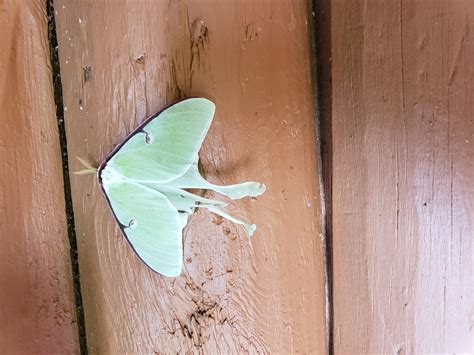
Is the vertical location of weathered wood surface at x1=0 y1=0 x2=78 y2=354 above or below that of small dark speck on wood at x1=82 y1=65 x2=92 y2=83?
below

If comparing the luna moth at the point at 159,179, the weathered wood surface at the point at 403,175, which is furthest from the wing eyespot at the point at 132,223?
the weathered wood surface at the point at 403,175

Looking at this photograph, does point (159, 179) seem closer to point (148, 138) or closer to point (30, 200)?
point (148, 138)

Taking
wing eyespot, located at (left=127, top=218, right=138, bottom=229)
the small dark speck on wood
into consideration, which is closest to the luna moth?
wing eyespot, located at (left=127, top=218, right=138, bottom=229)

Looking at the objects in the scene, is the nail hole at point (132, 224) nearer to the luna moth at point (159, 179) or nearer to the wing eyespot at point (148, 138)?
the luna moth at point (159, 179)

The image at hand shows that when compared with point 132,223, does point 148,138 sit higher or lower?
higher

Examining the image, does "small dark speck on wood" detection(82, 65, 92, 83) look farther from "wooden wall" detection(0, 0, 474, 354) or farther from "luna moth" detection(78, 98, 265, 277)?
"luna moth" detection(78, 98, 265, 277)

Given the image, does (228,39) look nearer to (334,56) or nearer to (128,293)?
(334,56)

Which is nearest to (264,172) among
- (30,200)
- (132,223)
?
(132,223)
